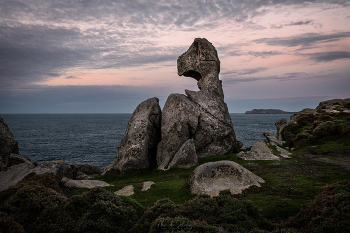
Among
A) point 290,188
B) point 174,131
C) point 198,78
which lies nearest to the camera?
point 290,188

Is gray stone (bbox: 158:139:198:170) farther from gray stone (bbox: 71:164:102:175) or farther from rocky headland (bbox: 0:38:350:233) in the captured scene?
gray stone (bbox: 71:164:102:175)

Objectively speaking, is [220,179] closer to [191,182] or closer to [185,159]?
[191,182]

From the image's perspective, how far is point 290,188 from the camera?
16781 mm

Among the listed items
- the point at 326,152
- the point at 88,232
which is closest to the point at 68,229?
the point at 88,232

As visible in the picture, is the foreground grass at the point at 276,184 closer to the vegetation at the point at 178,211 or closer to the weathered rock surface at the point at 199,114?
the vegetation at the point at 178,211

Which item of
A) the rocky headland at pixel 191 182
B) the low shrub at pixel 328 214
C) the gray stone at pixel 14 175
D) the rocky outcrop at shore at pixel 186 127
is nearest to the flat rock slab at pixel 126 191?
the rocky headland at pixel 191 182

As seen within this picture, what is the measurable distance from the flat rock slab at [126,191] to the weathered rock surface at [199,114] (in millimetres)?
7956

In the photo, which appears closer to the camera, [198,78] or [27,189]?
[27,189]

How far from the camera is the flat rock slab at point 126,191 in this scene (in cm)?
1863

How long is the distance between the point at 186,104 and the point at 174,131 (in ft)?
13.4

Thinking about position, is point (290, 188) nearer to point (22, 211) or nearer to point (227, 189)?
point (227, 189)

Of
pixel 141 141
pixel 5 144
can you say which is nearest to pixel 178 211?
pixel 141 141

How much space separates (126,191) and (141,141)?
10.7 metres

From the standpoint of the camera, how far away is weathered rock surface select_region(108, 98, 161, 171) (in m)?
28.5
